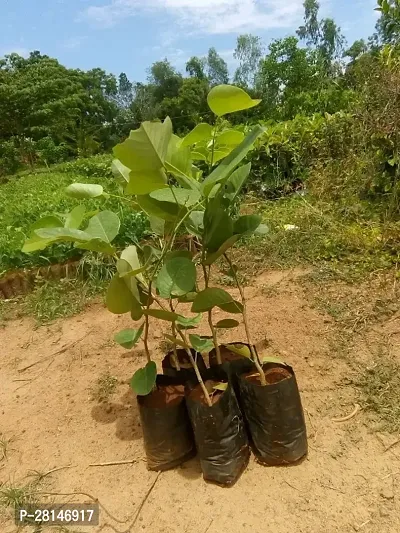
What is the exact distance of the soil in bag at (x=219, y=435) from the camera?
1380 millimetres

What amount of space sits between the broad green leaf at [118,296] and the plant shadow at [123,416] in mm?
643

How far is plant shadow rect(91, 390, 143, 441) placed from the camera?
1.70 metres

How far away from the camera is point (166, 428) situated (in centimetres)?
146

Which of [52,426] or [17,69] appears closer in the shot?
[52,426]

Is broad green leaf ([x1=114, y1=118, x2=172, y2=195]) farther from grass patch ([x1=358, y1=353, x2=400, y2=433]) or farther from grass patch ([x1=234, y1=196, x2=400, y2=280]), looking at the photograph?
grass patch ([x1=234, y1=196, x2=400, y2=280])

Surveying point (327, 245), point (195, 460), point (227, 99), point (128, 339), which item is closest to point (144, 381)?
point (128, 339)

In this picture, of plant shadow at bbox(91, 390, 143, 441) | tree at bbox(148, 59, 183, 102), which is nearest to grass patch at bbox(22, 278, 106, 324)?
plant shadow at bbox(91, 390, 143, 441)

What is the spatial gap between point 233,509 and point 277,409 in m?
0.31

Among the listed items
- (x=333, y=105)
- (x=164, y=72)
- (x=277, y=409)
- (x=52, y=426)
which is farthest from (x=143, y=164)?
(x=164, y=72)

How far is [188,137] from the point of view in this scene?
3.80 ft

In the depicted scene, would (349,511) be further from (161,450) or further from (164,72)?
(164,72)

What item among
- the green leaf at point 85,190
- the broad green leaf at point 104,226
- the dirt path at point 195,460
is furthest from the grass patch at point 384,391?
the green leaf at point 85,190

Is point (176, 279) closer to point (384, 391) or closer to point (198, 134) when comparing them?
point (198, 134)

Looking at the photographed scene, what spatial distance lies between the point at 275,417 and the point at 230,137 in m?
0.84
